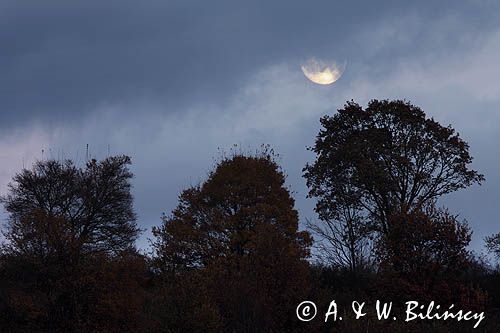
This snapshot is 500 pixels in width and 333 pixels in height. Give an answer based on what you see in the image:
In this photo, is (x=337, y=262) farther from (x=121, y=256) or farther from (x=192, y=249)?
(x=121, y=256)

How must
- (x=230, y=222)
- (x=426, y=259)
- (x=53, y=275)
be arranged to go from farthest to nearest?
(x=230, y=222) → (x=53, y=275) → (x=426, y=259)

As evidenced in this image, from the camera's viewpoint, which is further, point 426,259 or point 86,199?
point 86,199

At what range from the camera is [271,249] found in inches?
1454

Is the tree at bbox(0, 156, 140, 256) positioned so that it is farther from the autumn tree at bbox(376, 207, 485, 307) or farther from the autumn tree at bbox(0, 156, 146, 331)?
the autumn tree at bbox(376, 207, 485, 307)

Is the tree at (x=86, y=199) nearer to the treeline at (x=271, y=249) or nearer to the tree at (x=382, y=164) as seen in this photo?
the treeline at (x=271, y=249)

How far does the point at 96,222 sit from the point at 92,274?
16.5 metres

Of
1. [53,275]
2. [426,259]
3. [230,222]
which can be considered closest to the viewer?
[426,259]

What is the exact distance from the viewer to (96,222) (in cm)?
5700

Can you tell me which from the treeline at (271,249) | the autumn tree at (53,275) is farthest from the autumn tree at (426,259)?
the autumn tree at (53,275)

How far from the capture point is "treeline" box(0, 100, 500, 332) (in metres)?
34.8

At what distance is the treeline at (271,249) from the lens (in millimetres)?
34812

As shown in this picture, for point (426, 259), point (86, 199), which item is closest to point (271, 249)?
point (426, 259)

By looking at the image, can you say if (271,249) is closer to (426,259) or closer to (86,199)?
(426,259)

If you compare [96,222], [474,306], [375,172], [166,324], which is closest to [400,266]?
[474,306]
